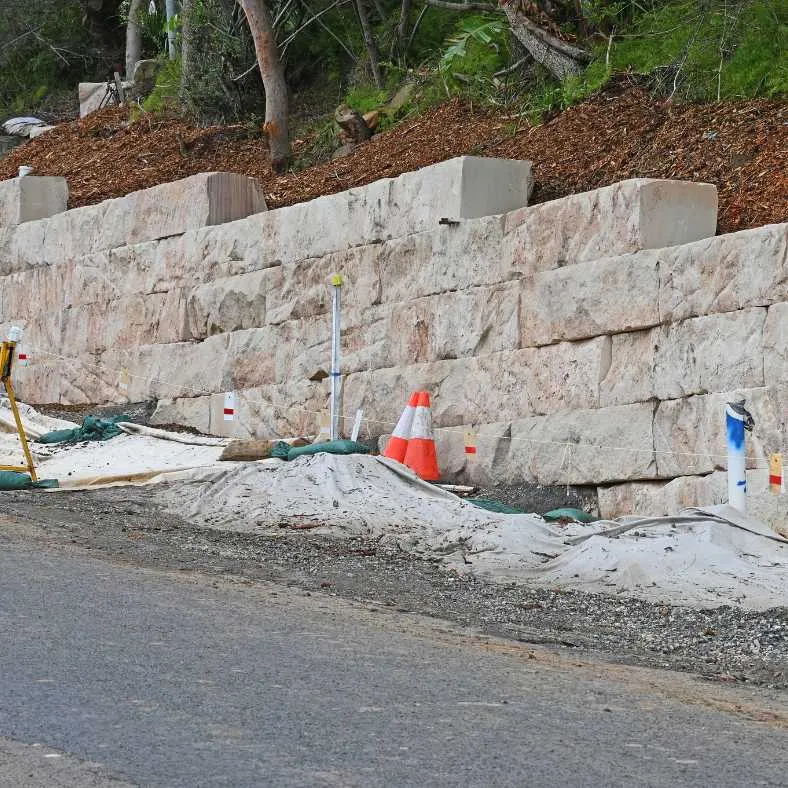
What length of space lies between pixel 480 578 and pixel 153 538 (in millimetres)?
2365

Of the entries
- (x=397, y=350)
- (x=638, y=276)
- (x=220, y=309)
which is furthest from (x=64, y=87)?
(x=638, y=276)

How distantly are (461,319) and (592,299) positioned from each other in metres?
1.60

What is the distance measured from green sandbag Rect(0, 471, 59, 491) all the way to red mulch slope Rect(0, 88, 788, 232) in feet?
16.8

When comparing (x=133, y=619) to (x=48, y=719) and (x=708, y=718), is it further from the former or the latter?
(x=708, y=718)

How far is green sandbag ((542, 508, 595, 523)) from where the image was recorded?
1052 cm

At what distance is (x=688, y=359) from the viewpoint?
10523 millimetres

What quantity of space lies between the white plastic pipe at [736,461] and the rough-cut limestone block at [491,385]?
1943 mm

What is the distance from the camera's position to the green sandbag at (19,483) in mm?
12031

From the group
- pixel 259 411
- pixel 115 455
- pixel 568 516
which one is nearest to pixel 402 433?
pixel 568 516

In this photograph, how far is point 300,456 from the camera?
37.9 feet

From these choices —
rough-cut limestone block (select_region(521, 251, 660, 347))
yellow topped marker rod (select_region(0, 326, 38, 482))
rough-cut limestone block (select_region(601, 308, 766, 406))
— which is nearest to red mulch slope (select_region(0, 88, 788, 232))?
rough-cut limestone block (select_region(521, 251, 660, 347))

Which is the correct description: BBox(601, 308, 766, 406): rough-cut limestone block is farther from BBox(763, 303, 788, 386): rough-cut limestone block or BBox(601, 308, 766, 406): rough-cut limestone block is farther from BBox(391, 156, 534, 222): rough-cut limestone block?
BBox(391, 156, 534, 222): rough-cut limestone block

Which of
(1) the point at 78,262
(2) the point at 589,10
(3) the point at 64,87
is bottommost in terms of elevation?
(1) the point at 78,262

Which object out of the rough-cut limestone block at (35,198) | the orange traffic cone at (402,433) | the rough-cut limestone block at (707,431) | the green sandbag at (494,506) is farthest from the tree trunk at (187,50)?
the rough-cut limestone block at (707,431)
